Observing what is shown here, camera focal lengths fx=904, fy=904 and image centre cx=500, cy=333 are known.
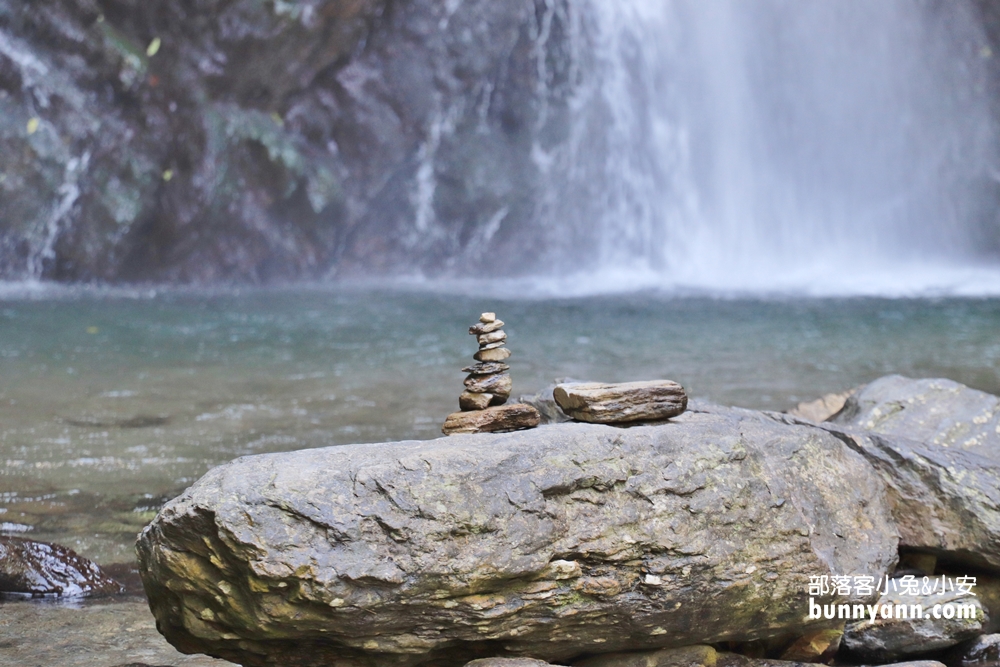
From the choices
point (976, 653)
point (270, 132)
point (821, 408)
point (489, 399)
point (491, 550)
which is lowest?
point (976, 653)

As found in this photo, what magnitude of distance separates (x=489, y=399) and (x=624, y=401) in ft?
1.54

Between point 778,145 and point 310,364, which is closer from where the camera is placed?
point 310,364

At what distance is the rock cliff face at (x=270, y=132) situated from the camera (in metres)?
15.2

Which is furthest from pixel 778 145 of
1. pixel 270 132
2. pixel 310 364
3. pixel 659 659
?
pixel 659 659

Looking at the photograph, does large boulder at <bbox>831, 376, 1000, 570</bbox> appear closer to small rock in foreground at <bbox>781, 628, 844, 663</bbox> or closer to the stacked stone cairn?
small rock in foreground at <bbox>781, 628, 844, 663</bbox>

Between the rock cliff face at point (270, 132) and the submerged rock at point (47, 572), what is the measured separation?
1296 centimetres

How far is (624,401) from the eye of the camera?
3109mm

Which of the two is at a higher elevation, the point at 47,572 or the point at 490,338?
the point at 490,338

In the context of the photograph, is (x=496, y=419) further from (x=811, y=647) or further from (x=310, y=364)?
(x=310, y=364)

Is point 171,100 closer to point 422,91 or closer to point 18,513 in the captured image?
point 422,91

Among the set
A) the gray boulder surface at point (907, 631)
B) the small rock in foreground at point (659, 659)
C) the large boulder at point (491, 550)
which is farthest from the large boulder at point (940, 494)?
the small rock in foreground at point (659, 659)

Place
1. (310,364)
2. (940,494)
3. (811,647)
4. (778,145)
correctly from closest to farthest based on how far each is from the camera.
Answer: (811,647)
(940,494)
(310,364)
(778,145)

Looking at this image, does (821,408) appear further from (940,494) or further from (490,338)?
(490,338)

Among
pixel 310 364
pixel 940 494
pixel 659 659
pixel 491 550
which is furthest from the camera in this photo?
pixel 310 364
